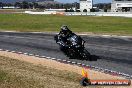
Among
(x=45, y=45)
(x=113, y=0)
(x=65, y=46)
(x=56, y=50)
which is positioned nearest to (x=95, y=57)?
(x=65, y=46)

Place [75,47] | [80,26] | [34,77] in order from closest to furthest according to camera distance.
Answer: [34,77] → [75,47] → [80,26]

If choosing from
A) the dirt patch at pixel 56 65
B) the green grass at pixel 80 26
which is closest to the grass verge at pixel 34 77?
the dirt patch at pixel 56 65

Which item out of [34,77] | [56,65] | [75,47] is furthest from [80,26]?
[34,77]

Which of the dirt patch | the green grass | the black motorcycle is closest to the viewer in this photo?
the dirt patch

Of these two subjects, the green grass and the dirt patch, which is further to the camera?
the green grass

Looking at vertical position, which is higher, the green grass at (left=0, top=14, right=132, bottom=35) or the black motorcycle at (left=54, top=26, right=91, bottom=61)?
the black motorcycle at (left=54, top=26, right=91, bottom=61)

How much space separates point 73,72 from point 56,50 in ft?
24.6

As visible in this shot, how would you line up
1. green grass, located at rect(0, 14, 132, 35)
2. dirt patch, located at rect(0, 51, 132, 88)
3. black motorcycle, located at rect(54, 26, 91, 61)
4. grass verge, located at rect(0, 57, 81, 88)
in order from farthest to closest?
green grass, located at rect(0, 14, 132, 35)
black motorcycle, located at rect(54, 26, 91, 61)
dirt patch, located at rect(0, 51, 132, 88)
grass verge, located at rect(0, 57, 81, 88)

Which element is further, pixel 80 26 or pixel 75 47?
pixel 80 26

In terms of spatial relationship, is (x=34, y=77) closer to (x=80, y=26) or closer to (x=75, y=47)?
(x=75, y=47)

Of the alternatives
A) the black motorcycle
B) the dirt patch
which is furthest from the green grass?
the dirt patch

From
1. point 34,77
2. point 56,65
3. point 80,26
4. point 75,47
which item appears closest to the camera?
point 34,77

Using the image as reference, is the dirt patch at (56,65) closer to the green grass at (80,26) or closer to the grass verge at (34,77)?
the grass verge at (34,77)

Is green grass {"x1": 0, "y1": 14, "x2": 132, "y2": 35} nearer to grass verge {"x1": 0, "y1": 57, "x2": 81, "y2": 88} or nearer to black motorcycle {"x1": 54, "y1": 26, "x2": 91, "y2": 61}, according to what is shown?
black motorcycle {"x1": 54, "y1": 26, "x2": 91, "y2": 61}
